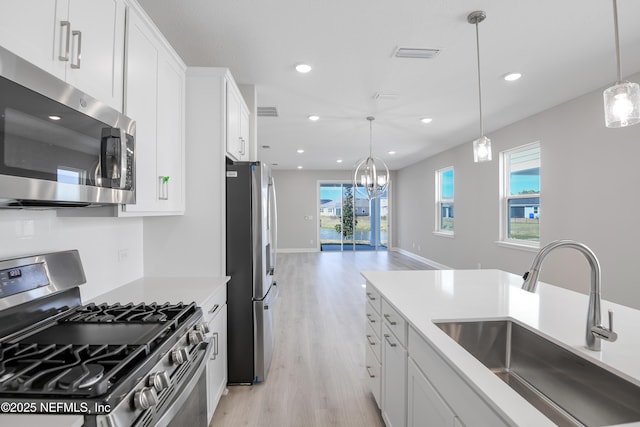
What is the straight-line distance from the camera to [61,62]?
1078 mm

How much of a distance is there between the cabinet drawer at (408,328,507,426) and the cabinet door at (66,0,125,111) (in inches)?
67.1

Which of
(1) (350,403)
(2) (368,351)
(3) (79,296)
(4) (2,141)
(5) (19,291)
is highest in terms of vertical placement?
(4) (2,141)

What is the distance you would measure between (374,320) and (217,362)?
110 cm

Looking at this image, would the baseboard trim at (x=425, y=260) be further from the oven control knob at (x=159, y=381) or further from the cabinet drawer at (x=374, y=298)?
the oven control knob at (x=159, y=381)

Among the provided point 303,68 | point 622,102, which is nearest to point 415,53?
point 303,68

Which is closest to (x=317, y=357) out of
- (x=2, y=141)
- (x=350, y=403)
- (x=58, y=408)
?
(x=350, y=403)

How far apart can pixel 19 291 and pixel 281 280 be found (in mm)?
4807

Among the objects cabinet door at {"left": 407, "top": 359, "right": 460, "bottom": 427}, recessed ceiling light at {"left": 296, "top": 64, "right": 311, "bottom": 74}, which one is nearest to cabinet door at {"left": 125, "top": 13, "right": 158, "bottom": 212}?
recessed ceiling light at {"left": 296, "top": 64, "right": 311, "bottom": 74}

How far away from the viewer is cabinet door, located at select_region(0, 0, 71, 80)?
0.88 meters

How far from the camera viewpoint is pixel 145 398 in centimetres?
90

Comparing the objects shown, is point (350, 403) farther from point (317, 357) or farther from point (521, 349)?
point (521, 349)

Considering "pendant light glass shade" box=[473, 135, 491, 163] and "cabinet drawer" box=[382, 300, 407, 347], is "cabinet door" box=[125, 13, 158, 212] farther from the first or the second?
"pendant light glass shade" box=[473, 135, 491, 163]

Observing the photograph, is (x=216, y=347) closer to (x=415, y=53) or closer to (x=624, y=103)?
(x=624, y=103)

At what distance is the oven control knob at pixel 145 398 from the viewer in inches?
34.6
